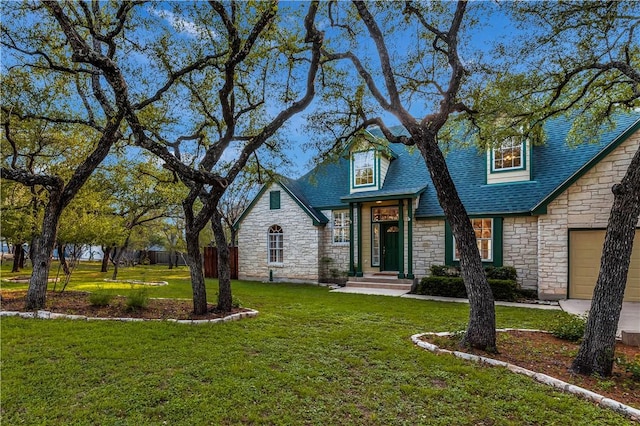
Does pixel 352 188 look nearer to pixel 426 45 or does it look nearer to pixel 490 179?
pixel 490 179

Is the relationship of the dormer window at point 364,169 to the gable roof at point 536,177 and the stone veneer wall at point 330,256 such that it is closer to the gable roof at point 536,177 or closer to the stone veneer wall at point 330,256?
the stone veneer wall at point 330,256

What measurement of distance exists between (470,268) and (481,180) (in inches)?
332

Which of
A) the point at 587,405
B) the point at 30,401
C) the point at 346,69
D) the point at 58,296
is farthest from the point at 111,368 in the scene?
the point at 346,69

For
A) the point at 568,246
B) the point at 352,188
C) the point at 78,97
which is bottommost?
the point at 568,246

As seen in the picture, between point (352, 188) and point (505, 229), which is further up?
point (352, 188)

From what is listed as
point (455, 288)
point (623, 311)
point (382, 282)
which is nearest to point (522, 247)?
point (455, 288)

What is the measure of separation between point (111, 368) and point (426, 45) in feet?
26.7

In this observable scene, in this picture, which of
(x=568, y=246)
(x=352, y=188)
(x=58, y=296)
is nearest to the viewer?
(x=58, y=296)

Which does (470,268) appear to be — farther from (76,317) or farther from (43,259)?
(43,259)

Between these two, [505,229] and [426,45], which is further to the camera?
[505,229]

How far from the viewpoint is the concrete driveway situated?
667 centimetres

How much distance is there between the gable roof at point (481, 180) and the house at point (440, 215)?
0.11 ft

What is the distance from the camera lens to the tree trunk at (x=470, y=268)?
16.4 feet

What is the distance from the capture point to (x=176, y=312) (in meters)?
7.41
